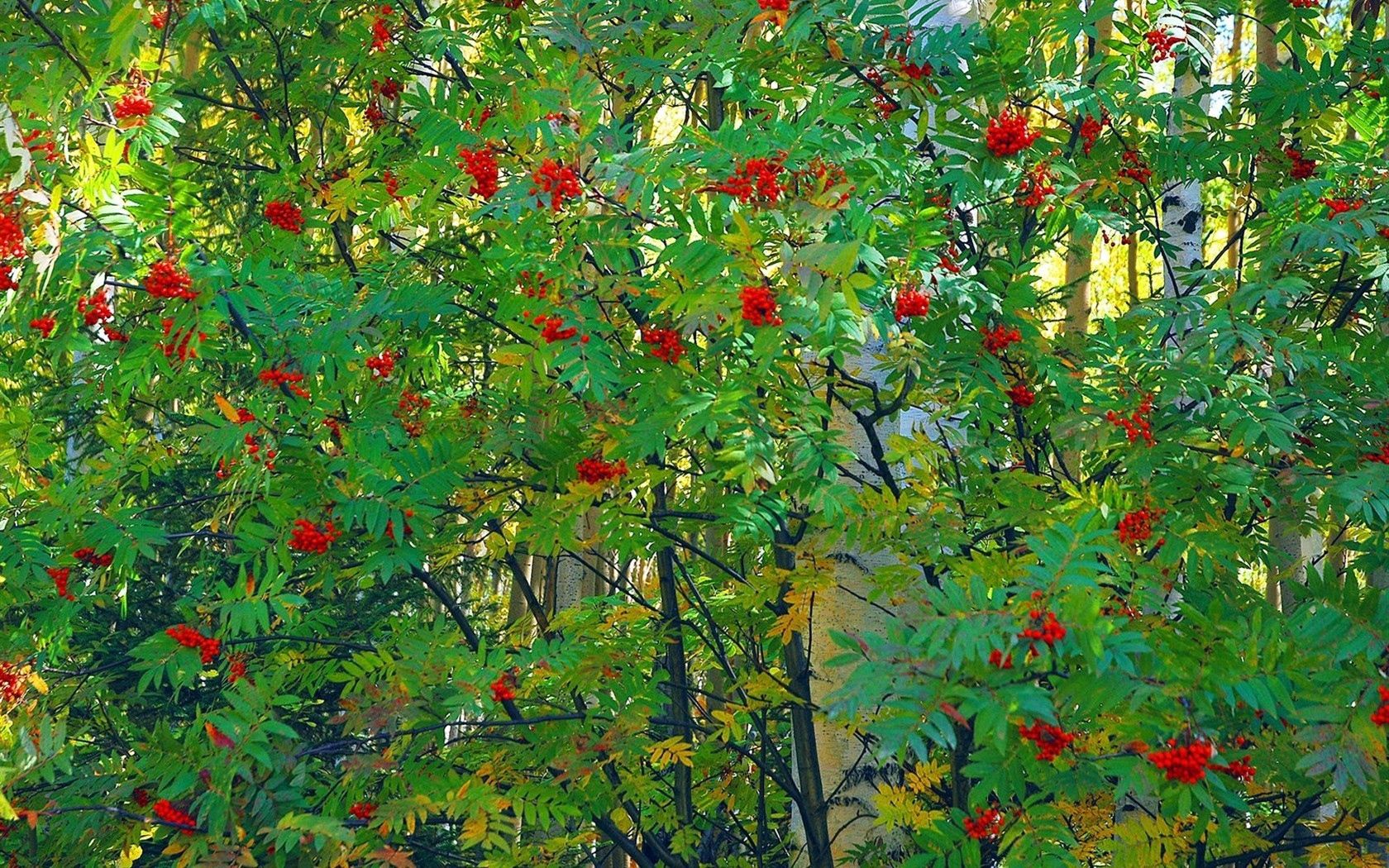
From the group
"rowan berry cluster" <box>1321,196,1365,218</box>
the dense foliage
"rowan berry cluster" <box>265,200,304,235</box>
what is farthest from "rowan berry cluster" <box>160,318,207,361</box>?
"rowan berry cluster" <box>1321,196,1365,218</box>

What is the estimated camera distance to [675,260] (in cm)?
302

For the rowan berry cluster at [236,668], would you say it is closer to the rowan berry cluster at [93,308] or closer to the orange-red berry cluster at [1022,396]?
the rowan berry cluster at [93,308]

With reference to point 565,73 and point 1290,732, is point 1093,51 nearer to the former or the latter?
point 565,73

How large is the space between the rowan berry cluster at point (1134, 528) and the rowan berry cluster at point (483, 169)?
1.87m

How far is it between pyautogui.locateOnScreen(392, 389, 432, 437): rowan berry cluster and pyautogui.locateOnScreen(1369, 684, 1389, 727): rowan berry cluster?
2636 millimetres

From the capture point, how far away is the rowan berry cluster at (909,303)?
3.28 meters

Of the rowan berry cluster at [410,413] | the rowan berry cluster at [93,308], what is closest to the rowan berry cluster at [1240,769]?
the rowan berry cluster at [410,413]

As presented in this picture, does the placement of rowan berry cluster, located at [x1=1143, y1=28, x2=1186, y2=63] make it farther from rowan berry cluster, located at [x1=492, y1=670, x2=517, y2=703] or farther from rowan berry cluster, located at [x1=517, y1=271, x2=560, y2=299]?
rowan berry cluster, located at [x1=492, y1=670, x2=517, y2=703]

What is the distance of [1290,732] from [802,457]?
1460mm

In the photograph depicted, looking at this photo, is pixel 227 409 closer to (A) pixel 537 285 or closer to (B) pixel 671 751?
(A) pixel 537 285

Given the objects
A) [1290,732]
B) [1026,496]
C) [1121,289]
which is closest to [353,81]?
[1026,496]

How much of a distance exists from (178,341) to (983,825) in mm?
2492

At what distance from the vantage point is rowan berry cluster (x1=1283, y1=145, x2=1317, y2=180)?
4129mm

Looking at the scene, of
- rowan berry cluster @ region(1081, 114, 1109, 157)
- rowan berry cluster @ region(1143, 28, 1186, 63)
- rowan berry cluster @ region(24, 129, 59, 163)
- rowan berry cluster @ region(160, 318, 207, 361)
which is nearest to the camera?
rowan berry cluster @ region(24, 129, 59, 163)
